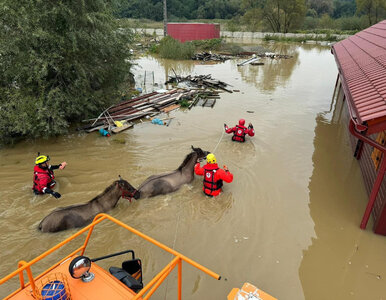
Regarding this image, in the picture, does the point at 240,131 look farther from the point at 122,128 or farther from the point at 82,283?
the point at 82,283

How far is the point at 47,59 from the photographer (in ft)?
33.3

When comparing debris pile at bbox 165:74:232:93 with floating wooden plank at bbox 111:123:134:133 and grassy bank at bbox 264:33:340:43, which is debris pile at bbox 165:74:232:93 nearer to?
floating wooden plank at bbox 111:123:134:133

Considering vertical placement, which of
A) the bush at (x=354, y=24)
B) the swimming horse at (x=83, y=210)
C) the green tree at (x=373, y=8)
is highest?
the green tree at (x=373, y=8)

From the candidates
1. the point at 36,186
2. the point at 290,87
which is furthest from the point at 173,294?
the point at 290,87

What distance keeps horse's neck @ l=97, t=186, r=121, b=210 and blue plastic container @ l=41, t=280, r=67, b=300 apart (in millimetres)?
4018

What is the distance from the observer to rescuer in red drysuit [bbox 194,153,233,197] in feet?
24.7

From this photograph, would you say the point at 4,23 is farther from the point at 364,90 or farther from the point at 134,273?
the point at 364,90

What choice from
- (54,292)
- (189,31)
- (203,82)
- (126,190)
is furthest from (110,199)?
(189,31)

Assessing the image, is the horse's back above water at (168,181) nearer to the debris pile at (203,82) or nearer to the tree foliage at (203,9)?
the debris pile at (203,82)

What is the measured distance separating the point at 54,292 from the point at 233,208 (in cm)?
530

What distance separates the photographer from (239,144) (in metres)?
11.4

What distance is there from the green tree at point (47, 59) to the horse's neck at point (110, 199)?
5.02 meters

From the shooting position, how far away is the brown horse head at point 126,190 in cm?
707

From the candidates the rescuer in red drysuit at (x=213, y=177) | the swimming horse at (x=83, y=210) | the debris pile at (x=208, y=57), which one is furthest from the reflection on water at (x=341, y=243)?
the debris pile at (x=208, y=57)
